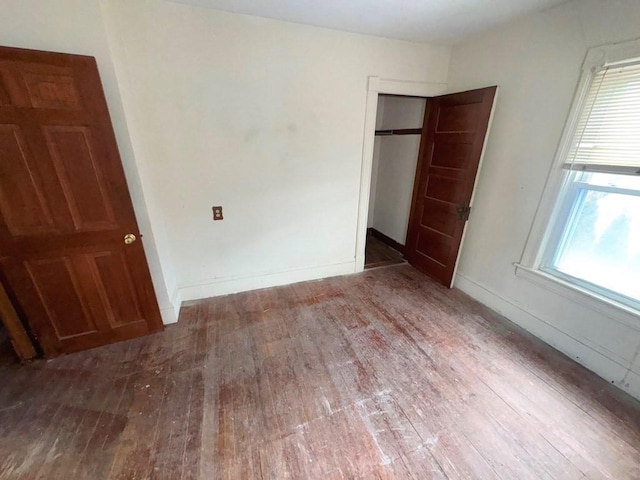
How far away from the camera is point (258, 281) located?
9.27 ft

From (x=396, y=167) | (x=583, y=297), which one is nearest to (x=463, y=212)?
(x=583, y=297)

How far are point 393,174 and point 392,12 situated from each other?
2082mm

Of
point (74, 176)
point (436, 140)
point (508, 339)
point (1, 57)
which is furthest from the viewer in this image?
point (436, 140)

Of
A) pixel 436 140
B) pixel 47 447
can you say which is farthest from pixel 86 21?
pixel 436 140

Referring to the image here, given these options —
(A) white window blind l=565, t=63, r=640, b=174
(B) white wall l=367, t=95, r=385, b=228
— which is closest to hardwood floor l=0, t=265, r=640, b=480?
(A) white window blind l=565, t=63, r=640, b=174

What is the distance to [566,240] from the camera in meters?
2.04

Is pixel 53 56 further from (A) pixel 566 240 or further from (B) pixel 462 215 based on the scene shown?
(A) pixel 566 240

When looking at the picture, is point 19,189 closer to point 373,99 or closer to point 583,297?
point 373,99

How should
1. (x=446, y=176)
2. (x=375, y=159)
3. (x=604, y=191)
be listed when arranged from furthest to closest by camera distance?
(x=375, y=159)
(x=446, y=176)
(x=604, y=191)

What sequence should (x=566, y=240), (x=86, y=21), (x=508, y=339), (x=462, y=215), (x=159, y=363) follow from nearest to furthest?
(x=86, y=21)
(x=159, y=363)
(x=566, y=240)
(x=508, y=339)
(x=462, y=215)

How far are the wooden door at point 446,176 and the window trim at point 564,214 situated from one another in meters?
0.56

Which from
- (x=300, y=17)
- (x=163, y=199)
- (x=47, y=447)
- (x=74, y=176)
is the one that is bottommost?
(x=47, y=447)

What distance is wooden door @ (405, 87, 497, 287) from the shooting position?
2.43 meters

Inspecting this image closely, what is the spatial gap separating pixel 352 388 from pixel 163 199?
208cm
